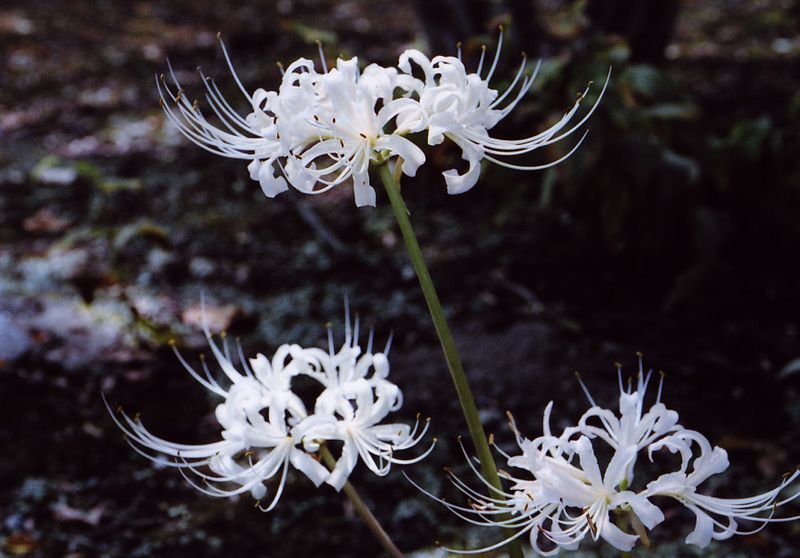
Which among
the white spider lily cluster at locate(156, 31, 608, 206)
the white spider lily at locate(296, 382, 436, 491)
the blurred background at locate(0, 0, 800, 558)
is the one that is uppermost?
the white spider lily cluster at locate(156, 31, 608, 206)

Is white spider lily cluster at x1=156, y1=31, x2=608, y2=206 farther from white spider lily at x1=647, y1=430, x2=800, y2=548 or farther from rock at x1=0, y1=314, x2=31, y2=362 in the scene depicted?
rock at x1=0, y1=314, x2=31, y2=362

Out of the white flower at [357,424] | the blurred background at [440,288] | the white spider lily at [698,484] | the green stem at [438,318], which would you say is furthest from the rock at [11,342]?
the white spider lily at [698,484]

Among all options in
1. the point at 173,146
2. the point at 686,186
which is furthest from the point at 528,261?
the point at 173,146

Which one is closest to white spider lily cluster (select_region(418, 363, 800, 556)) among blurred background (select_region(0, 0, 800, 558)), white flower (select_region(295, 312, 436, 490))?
white flower (select_region(295, 312, 436, 490))

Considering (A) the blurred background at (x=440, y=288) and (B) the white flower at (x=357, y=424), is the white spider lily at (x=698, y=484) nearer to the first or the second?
(B) the white flower at (x=357, y=424)

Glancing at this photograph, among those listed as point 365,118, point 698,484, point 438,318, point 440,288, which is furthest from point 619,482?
point 440,288

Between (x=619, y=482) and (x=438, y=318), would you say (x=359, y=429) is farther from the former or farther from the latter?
(x=619, y=482)
